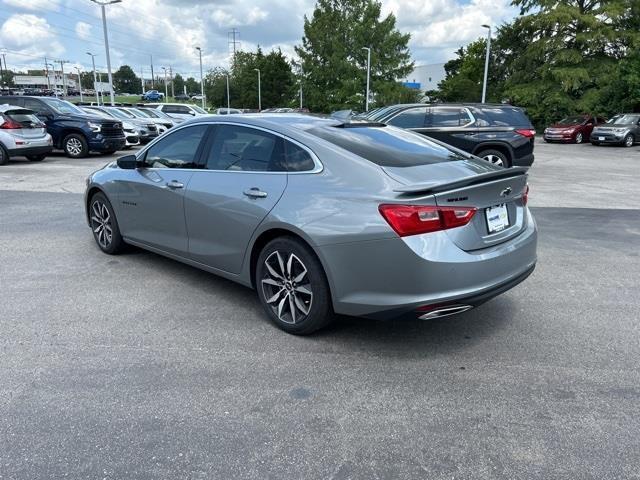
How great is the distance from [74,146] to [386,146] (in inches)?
602

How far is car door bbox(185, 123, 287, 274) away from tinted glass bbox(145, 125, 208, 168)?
0.20 m

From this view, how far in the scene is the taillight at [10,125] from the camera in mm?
14442

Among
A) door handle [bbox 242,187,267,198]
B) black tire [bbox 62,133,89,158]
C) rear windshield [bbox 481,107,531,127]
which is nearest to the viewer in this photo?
door handle [bbox 242,187,267,198]

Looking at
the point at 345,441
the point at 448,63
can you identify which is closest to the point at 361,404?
the point at 345,441

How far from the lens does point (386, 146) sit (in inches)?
160

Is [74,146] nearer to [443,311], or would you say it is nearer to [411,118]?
[411,118]

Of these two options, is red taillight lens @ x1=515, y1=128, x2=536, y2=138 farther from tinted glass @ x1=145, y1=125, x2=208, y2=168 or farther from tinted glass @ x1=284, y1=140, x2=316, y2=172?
tinted glass @ x1=284, y1=140, x2=316, y2=172

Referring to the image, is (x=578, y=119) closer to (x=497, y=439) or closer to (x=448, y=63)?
(x=497, y=439)

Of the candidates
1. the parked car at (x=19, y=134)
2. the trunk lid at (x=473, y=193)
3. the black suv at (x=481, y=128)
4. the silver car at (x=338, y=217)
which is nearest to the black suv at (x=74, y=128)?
the parked car at (x=19, y=134)

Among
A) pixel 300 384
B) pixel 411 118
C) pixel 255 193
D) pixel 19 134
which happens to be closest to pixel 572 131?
pixel 411 118

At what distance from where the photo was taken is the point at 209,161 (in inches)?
180

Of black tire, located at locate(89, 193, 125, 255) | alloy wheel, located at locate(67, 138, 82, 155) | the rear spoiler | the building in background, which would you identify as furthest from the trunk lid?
the building in background

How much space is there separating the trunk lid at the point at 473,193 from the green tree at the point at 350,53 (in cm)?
5418

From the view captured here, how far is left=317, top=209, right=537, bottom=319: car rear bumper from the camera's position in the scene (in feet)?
10.6
